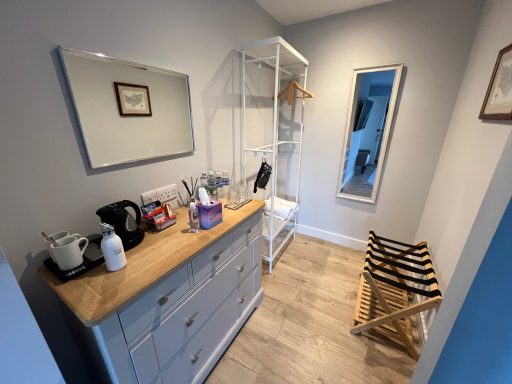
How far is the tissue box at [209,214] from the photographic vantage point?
1.14 metres

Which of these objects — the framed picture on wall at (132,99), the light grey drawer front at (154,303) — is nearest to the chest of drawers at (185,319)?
the light grey drawer front at (154,303)

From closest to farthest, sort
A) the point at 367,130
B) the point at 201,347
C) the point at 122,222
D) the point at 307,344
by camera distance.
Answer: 1. the point at 122,222
2. the point at 201,347
3. the point at 307,344
4. the point at 367,130

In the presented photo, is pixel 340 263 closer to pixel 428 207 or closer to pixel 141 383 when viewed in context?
pixel 428 207

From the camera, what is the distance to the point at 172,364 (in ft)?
3.26

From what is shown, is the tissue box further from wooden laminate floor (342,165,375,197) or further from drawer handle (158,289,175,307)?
wooden laminate floor (342,165,375,197)

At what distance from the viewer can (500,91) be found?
106 centimetres

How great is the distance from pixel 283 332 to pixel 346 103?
2172 millimetres

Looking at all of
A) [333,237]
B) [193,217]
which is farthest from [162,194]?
[333,237]

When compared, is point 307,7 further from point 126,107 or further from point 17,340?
point 17,340

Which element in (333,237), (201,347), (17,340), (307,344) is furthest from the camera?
(333,237)

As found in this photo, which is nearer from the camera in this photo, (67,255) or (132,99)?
(67,255)

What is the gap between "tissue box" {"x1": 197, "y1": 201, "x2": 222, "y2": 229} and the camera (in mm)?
1144

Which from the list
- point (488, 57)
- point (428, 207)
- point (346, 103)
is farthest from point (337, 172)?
point (488, 57)

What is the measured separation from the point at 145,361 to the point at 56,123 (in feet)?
3.44
